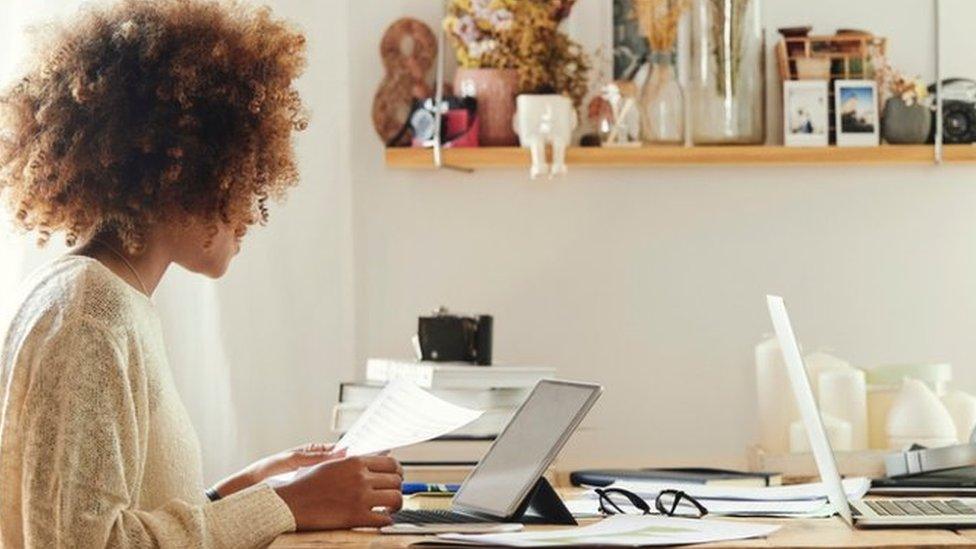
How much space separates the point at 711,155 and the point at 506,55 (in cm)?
40

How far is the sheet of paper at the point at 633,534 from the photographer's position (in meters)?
1.54

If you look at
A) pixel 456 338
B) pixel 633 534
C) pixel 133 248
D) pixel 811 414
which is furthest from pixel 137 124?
pixel 456 338

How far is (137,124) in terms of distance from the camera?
5.67 ft

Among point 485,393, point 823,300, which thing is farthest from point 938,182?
point 485,393

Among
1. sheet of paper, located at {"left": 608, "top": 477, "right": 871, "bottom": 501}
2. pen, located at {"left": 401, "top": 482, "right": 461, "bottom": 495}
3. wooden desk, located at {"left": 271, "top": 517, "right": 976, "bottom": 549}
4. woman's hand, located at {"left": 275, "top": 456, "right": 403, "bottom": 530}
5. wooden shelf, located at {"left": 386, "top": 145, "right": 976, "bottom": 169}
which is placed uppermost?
wooden shelf, located at {"left": 386, "top": 145, "right": 976, "bottom": 169}

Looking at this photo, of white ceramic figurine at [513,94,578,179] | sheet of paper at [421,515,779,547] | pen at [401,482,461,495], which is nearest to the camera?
sheet of paper at [421,515,779,547]

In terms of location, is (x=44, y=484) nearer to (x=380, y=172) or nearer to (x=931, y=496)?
(x=931, y=496)

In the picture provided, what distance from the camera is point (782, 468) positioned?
8.89 ft

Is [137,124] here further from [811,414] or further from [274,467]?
[811,414]

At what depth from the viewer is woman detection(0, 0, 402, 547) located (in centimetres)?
159

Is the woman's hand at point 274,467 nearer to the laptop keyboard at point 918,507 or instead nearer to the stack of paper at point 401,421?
the stack of paper at point 401,421

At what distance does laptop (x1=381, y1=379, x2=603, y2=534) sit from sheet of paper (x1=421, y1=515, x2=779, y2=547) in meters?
0.08

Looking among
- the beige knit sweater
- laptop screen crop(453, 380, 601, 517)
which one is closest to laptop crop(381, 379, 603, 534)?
laptop screen crop(453, 380, 601, 517)

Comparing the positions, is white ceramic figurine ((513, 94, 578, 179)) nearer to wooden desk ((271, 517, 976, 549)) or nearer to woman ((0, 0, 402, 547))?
woman ((0, 0, 402, 547))
